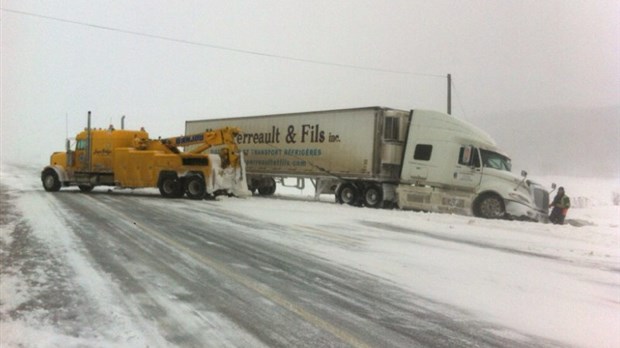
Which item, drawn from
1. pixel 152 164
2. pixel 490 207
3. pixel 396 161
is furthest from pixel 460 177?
pixel 152 164

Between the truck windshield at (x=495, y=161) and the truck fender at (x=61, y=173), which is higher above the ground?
the truck windshield at (x=495, y=161)

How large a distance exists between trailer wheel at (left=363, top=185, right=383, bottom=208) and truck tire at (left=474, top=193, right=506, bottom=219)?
387cm

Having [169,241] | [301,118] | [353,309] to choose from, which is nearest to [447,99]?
[301,118]

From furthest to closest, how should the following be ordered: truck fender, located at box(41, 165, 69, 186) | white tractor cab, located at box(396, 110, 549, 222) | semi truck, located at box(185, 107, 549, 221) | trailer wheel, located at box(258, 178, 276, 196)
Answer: trailer wheel, located at box(258, 178, 276, 196), truck fender, located at box(41, 165, 69, 186), semi truck, located at box(185, 107, 549, 221), white tractor cab, located at box(396, 110, 549, 222)

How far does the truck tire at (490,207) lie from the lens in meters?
15.8

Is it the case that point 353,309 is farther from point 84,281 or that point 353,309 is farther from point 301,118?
point 301,118

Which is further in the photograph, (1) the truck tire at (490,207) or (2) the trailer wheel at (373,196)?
(2) the trailer wheel at (373,196)

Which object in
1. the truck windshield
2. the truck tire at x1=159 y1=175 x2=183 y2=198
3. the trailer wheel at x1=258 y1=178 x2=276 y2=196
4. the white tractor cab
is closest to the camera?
the white tractor cab

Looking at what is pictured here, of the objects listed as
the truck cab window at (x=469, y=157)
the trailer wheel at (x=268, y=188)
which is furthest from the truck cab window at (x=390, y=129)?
the trailer wheel at (x=268, y=188)

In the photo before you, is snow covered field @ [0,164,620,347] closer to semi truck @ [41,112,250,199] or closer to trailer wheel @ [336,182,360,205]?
trailer wheel @ [336,182,360,205]

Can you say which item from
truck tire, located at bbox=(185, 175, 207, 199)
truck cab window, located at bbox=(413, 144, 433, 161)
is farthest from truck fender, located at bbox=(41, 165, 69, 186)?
truck cab window, located at bbox=(413, 144, 433, 161)

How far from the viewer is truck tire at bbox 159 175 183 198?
19.9 metres

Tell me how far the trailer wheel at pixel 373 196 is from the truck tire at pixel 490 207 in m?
3.87

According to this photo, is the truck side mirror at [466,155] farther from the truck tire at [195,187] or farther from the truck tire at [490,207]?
the truck tire at [195,187]
